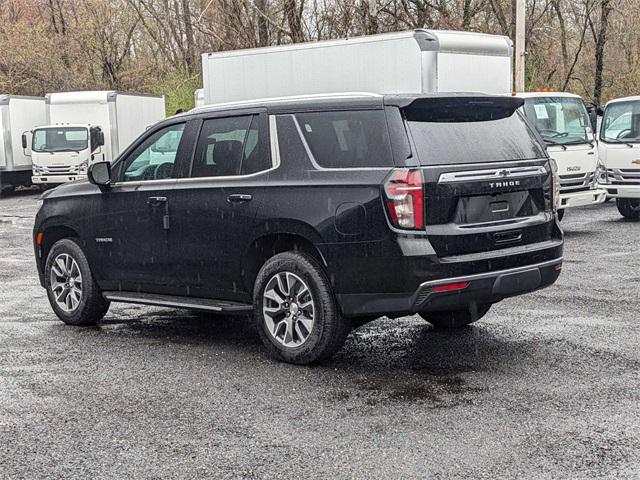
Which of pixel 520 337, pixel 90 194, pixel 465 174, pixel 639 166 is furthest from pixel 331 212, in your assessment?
pixel 639 166

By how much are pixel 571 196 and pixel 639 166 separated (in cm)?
202

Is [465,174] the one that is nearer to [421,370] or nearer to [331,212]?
[331,212]

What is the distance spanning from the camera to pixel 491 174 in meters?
6.66

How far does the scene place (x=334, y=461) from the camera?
490 centimetres

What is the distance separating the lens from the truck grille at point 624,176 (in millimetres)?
16812

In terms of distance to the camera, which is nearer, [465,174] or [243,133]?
[465,174]

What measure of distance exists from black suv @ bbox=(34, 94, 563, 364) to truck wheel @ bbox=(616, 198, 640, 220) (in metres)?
10.2

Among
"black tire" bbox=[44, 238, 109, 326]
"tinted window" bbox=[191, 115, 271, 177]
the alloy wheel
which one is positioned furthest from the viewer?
the alloy wheel

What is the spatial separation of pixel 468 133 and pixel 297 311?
5.48 feet

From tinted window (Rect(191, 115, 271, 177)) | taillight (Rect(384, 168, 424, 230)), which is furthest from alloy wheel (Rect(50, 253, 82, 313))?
taillight (Rect(384, 168, 424, 230))

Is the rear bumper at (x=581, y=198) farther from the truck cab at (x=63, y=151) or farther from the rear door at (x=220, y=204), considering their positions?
the truck cab at (x=63, y=151)

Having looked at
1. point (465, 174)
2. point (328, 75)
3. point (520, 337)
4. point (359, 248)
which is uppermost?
point (328, 75)

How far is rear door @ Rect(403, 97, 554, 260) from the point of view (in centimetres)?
639

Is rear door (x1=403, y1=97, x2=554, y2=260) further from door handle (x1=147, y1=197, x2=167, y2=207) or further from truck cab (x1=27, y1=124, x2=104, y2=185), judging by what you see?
truck cab (x1=27, y1=124, x2=104, y2=185)
